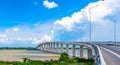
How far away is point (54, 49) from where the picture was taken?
19988 cm

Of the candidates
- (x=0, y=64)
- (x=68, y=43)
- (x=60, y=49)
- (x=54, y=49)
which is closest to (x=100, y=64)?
(x=0, y=64)

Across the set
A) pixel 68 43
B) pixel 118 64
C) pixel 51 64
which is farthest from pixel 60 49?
pixel 118 64

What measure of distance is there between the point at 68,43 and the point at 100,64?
139852mm

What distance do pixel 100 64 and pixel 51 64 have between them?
177 ft

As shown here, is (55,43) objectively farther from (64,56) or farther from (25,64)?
(25,64)

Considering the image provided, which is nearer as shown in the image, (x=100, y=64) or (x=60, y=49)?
(x=100, y=64)

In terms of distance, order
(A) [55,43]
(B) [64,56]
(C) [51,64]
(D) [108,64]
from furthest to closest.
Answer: (A) [55,43]
(B) [64,56]
(C) [51,64]
(D) [108,64]

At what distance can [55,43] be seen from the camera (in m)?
195

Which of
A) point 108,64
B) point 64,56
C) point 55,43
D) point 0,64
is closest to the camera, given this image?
point 108,64

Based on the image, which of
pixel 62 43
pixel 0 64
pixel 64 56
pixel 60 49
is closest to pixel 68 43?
pixel 62 43

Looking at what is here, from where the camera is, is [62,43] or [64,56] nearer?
[64,56]

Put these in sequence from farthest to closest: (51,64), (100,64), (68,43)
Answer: (68,43), (51,64), (100,64)

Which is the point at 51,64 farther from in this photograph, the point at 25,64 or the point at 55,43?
the point at 55,43

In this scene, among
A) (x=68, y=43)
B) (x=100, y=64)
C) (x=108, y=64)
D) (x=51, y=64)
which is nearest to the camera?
(x=100, y=64)
